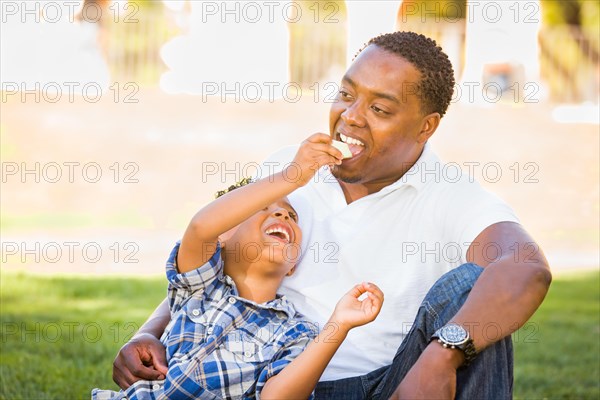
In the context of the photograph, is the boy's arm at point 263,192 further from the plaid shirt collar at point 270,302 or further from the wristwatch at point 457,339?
the wristwatch at point 457,339

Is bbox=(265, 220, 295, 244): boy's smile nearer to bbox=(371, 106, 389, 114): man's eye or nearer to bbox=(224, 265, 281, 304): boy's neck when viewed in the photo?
bbox=(224, 265, 281, 304): boy's neck

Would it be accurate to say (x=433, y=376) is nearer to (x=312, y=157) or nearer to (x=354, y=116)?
(x=312, y=157)

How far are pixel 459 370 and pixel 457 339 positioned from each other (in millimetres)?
150

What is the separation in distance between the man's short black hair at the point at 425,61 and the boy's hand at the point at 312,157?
643 millimetres

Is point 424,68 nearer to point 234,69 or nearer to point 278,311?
point 278,311

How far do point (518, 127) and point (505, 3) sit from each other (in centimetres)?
201

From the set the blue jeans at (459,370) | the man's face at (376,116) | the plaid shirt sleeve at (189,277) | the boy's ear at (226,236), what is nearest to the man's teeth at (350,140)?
the man's face at (376,116)

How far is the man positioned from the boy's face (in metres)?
0.12

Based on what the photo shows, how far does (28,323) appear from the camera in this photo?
233 inches

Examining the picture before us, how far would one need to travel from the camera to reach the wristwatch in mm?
2551

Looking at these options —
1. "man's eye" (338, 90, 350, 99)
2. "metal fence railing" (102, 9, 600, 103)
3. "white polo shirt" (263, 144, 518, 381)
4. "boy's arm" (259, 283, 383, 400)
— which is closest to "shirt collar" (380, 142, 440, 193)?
"white polo shirt" (263, 144, 518, 381)

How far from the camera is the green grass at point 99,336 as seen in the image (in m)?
4.76

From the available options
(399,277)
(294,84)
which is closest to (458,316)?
(399,277)

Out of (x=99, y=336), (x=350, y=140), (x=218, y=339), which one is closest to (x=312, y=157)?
(x=350, y=140)
